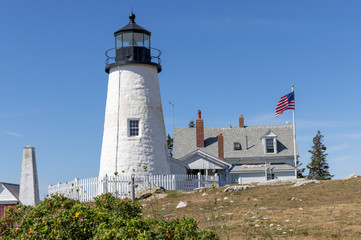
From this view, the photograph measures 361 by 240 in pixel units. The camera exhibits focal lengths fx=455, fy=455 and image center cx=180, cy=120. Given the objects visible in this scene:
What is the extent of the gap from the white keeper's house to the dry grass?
1620cm

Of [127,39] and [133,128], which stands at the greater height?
[127,39]

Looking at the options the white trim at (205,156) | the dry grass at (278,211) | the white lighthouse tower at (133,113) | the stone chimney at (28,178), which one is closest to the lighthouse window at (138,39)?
the white lighthouse tower at (133,113)

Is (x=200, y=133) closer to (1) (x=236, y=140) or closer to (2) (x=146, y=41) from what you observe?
(1) (x=236, y=140)

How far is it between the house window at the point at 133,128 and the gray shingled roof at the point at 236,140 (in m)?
15.7

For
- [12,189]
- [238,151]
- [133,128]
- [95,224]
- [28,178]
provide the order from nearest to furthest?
1. [95,224]
2. [28,178]
3. [133,128]
4. [12,189]
5. [238,151]

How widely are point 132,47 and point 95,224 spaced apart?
19.8 m

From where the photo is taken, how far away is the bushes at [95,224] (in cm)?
748

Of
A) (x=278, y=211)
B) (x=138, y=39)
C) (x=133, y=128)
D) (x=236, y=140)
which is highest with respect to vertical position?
(x=138, y=39)

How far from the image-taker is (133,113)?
1071 inches

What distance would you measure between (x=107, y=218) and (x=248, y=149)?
116 feet

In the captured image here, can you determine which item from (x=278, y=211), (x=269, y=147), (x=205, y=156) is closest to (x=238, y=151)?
(x=269, y=147)

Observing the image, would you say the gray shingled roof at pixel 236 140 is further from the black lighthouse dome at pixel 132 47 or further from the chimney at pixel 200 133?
the black lighthouse dome at pixel 132 47

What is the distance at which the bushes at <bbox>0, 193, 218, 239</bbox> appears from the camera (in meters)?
7.48

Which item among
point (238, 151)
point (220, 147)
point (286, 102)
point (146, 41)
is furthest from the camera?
point (238, 151)
